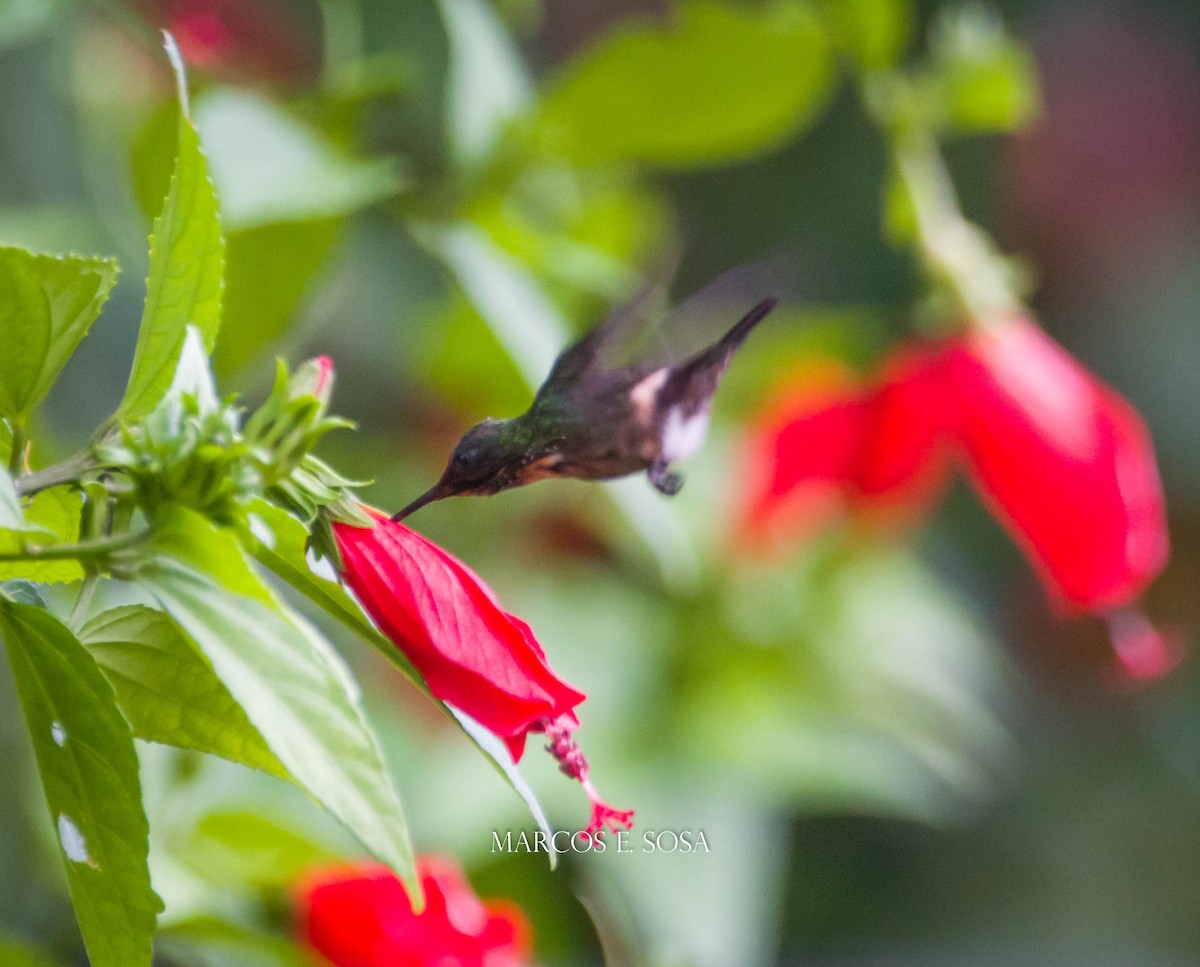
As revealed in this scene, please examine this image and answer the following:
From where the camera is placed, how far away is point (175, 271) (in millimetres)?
217

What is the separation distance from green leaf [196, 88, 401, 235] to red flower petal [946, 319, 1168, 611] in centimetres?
25

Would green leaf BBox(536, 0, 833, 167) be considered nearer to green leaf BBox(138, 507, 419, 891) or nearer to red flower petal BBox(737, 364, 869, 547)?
red flower petal BBox(737, 364, 869, 547)

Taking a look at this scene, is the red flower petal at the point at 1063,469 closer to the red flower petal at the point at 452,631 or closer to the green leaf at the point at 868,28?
the green leaf at the point at 868,28

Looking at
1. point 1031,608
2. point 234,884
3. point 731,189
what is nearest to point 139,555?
point 234,884

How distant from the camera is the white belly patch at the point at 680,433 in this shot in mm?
223

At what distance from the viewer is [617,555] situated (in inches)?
30.1

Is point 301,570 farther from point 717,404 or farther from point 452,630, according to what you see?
point 717,404

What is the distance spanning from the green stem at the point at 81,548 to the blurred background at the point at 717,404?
0.18 metres

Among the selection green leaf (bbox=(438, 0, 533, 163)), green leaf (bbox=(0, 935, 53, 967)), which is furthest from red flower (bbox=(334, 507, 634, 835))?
green leaf (bbox=(438, 0, 533, 163))

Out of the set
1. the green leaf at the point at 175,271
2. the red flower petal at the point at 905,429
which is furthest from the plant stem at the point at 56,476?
the red flower petal at the point at 905,429

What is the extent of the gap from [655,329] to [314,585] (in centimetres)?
8

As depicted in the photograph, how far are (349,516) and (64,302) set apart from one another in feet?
0.20

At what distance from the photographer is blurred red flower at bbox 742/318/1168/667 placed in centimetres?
47

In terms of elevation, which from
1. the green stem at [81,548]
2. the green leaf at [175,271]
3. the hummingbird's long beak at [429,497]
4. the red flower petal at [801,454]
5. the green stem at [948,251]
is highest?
the green leaf at [175,271]
